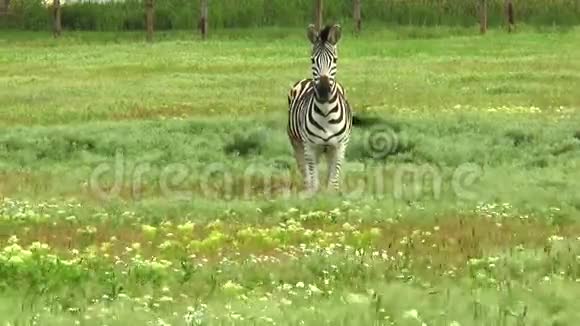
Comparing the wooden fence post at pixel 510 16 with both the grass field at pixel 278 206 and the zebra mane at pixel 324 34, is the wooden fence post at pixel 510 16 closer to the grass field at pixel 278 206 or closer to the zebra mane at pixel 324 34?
the grass field at pixel 278 206

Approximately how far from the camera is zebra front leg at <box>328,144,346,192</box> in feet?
70.5

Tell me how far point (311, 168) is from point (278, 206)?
330 cm

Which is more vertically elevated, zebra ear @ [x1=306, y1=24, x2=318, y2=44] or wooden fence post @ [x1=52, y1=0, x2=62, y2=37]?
zebra ear @ [x1=306, y1=24, x2=318, y2=44]

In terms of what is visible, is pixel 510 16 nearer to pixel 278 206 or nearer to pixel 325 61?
pixel 325 61

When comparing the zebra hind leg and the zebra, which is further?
the zebra hind leg

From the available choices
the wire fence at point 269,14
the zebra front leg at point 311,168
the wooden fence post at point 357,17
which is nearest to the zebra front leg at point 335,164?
the zebra front leg at point 311,168

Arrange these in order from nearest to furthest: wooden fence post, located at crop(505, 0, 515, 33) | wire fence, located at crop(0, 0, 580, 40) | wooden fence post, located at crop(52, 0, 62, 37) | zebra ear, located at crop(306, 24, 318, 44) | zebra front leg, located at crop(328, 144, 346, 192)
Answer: zebra front leg, located at crop(328, 144, 346, 192) → zebra ear, located at crop(306, 24, 318, 44) → wooden fence post, located at crop(505, 0, 515, 33) → wooden fence post, located at crop(52, 0, 62, 37) → wire fence, located at crop(0, 0, 580, 40)

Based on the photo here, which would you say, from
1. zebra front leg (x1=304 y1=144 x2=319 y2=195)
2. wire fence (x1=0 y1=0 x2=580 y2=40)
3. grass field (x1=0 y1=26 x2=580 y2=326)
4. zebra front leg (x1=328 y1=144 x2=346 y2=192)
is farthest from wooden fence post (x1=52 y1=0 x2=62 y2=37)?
zebra front leg (x1=328 y1=144 x2=346 y2=192)

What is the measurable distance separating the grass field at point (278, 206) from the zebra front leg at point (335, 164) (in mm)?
483

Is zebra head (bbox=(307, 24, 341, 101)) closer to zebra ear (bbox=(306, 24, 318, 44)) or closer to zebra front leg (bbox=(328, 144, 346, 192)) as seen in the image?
zebra ear (bbox=(306, 24, 318, 44))

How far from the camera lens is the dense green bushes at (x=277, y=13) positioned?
84.4 meters

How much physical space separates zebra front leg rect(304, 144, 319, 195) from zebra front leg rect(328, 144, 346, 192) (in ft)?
0.89

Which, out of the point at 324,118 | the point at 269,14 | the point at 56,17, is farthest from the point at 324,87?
the point at 269,14

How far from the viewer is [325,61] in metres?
21.8
